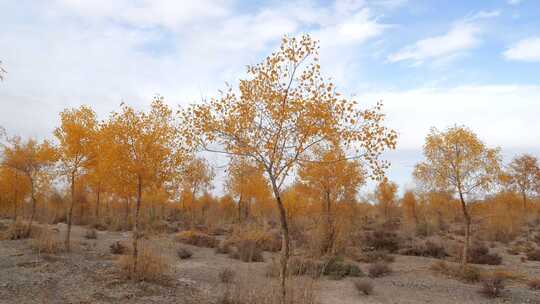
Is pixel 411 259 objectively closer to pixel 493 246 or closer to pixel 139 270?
pixel 493 246

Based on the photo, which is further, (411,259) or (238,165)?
(411,259)

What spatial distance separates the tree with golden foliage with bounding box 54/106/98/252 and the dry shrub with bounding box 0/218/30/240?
5723mm

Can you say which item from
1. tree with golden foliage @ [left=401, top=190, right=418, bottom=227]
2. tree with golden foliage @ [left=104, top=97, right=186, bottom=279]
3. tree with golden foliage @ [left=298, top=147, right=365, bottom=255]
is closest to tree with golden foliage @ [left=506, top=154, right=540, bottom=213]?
tree with golden foliage @ [left=401, top=190, right=418, bottom=227]

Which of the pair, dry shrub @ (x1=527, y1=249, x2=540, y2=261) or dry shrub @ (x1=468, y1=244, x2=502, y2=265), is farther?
dry shrub @ (x1=527, y1=249, x2=540, y2=261)

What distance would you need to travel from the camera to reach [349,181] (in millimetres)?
17984

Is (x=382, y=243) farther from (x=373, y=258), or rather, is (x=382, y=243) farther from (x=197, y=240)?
(x=197, y=240)

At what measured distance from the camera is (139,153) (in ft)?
37.9

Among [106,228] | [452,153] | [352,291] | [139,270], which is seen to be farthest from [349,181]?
[106,228]

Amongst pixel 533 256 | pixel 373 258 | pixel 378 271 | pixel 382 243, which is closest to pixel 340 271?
pixel 378 271

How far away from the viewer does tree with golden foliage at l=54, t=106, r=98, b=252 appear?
15.8 meters

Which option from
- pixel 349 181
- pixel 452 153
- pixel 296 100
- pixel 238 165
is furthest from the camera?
pixel 349 181

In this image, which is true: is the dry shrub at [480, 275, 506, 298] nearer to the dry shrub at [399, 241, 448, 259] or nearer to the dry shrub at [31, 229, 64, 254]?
the dry shrub at [399, 241, 448, 259]

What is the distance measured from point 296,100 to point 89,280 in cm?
809

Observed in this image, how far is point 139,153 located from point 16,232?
13.0 meters
